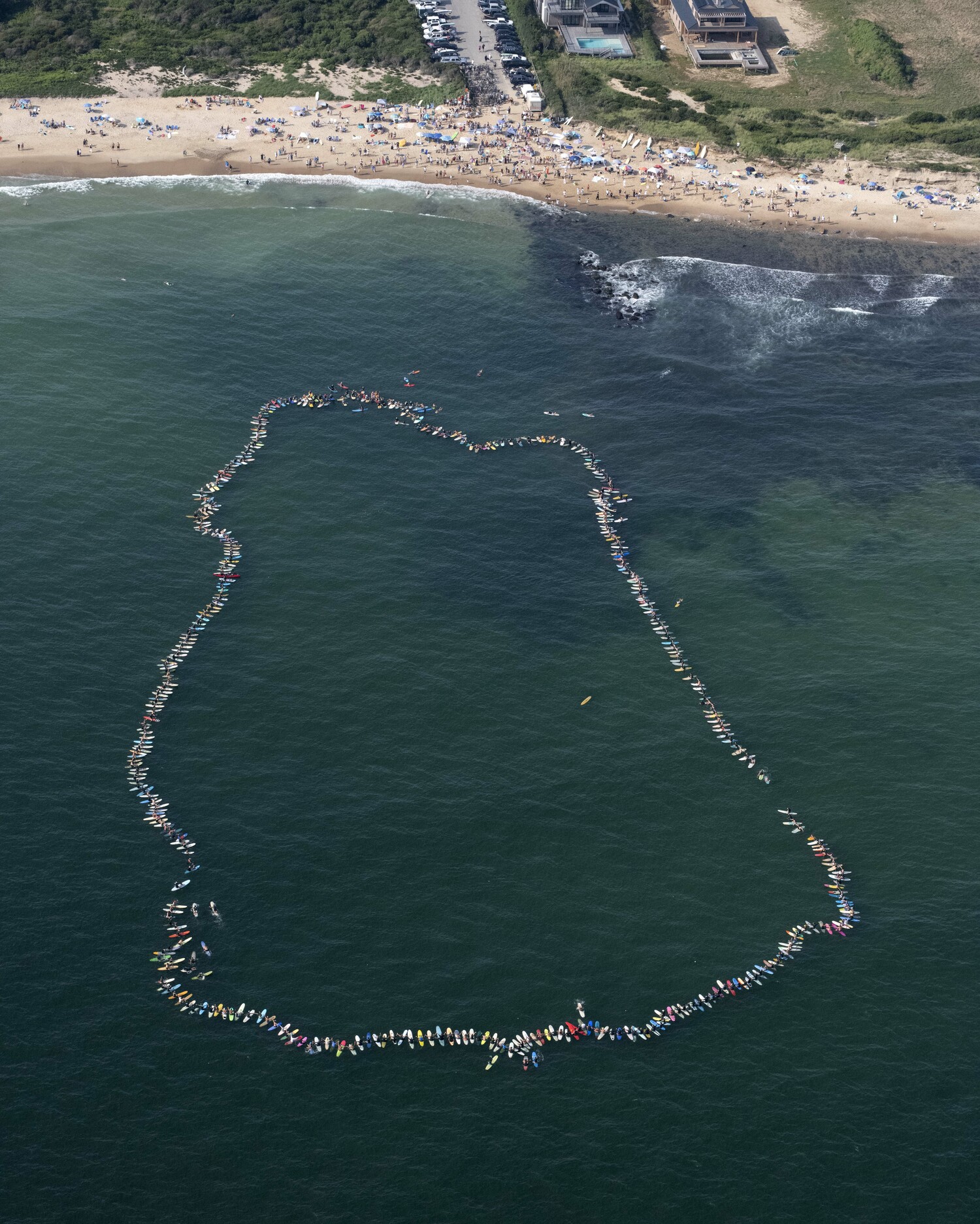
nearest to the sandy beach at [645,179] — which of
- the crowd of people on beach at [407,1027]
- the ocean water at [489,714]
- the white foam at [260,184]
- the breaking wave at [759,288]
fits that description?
the white foam at [260,184]

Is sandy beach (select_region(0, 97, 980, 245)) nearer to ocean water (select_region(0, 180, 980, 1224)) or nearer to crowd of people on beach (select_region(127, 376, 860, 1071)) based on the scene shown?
ocean water (select_region(0, 180, 980, 1224))

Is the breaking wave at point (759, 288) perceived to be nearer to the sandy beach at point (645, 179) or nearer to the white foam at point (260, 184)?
the sandy beach at point (645, 179)

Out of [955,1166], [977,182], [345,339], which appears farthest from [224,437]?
[977,182]

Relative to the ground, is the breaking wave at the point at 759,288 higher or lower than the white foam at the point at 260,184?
lower

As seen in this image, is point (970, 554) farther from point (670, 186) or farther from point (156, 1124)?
point (156, 1124)

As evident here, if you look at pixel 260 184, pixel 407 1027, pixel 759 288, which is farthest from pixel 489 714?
pixel 260 184

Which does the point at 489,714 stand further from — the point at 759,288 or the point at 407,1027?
the point at 759,288

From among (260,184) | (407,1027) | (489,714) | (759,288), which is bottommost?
(407,1027)
